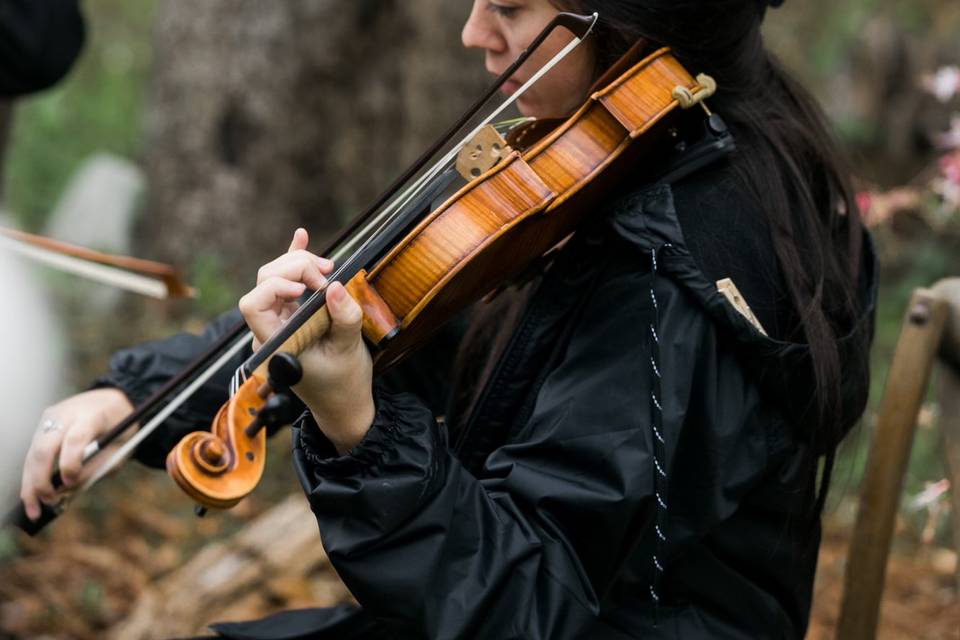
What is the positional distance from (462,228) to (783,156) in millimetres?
558

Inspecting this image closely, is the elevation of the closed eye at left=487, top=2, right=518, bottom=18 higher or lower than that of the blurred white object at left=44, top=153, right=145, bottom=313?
higher

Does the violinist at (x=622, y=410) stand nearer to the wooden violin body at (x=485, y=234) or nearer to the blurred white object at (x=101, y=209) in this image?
the wooden violin body at (x=485, y=234)

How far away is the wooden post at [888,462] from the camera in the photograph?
191cm

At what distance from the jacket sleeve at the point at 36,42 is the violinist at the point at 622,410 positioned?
4.48 feet

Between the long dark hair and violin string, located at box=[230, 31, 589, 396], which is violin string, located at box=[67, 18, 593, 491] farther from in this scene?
the long dark hair

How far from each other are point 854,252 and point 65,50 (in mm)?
2085

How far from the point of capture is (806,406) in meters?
1.62

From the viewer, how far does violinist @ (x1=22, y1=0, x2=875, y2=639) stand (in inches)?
54.7

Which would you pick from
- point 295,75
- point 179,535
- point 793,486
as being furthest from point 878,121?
point 793,486

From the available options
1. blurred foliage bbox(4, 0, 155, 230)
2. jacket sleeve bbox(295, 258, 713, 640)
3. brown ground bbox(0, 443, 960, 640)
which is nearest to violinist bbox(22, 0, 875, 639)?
jacket sleeve bbox(295, 258, 713, 640)

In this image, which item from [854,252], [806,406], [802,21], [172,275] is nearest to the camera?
[806,406]

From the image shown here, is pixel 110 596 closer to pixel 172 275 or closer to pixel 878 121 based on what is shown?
pixel 172 275

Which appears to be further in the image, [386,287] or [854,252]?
[854,252]

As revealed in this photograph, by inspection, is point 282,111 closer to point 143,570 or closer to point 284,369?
point 143,570
